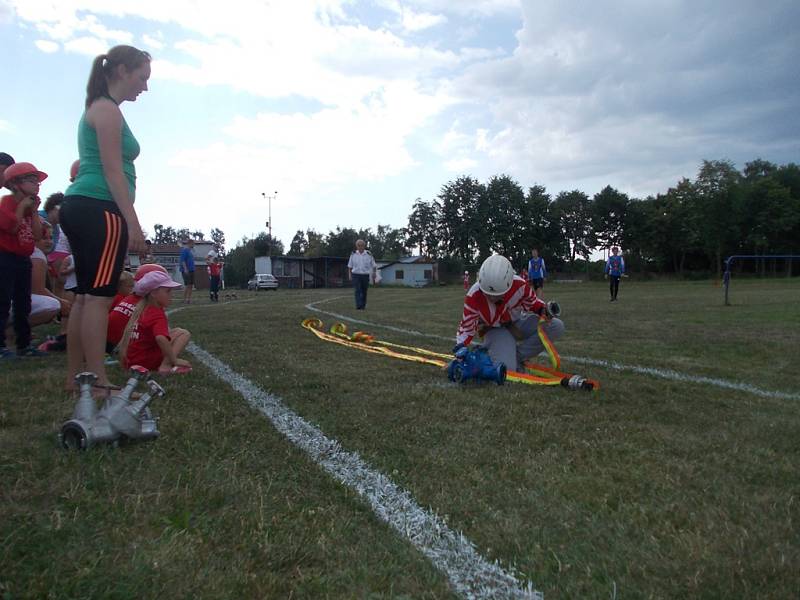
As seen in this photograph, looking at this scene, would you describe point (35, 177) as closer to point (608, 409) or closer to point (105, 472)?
point (105, 472)

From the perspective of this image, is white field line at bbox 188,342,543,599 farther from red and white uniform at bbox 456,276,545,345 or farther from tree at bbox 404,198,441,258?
tree at bbox 404,198,441,258

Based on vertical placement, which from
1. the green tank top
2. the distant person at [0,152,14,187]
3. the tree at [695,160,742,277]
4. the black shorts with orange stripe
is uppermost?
the tree at [695,160,742,277]

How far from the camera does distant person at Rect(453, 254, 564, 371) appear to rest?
190 inches

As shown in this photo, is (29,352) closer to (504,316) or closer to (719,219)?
(504,316)

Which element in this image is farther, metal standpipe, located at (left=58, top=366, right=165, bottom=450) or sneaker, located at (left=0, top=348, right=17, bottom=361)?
sneaker, located at (left=0, top=348, right=17, bottom=361)

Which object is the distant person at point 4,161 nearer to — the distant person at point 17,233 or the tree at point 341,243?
the distant person at point 17,233

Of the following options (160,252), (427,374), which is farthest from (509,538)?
(160,252)

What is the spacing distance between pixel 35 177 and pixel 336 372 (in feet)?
11.2

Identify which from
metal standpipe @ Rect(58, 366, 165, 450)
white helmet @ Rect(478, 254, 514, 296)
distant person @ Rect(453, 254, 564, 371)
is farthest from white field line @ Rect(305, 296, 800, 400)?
metal standpipe @ Rect(58, 366, 165, 450)

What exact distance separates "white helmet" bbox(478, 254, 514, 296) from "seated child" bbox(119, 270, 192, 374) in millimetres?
2549

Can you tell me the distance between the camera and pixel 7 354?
5.71m

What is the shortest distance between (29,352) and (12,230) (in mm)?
1284

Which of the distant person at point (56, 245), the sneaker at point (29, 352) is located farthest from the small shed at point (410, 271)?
the sneaker at point (29, 352)

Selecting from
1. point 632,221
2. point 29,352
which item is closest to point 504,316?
point 29,352
